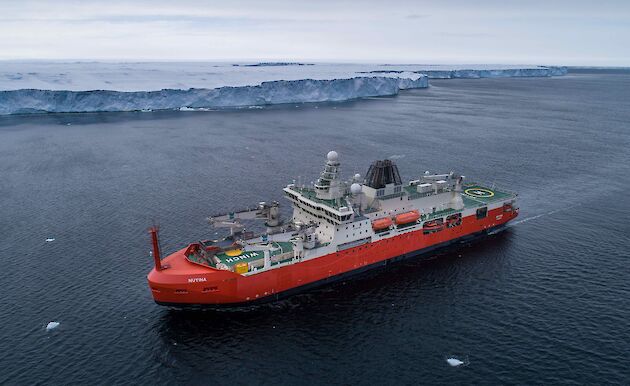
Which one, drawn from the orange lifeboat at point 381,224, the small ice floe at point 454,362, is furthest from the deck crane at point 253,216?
the small ice floe at point 454,362

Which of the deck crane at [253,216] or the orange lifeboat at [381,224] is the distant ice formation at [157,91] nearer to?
→ the deck crane at [253,216]

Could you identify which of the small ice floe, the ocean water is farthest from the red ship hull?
the small ice floe

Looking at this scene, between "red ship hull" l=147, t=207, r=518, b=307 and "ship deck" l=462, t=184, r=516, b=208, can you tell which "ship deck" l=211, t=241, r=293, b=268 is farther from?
"ship deck" l=462, t=184, r=516, b=208

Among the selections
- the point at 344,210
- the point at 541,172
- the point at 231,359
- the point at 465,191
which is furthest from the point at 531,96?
the point at 231,359

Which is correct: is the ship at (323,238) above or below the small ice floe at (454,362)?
above

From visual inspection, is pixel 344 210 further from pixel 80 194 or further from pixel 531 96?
pixel 531 96
